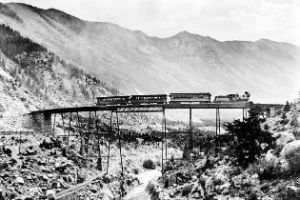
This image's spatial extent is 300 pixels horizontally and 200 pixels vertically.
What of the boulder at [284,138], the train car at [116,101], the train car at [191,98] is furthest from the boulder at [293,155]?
the train car at [116,101]

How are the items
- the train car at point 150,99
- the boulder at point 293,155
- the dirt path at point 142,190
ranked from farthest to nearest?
the train car at point 150,99
the dirt path at point 142,190
the boulder at point 293,155

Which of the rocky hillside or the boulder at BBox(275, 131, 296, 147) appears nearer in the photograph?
the boulder at BBox(275, 131, 296, 147)

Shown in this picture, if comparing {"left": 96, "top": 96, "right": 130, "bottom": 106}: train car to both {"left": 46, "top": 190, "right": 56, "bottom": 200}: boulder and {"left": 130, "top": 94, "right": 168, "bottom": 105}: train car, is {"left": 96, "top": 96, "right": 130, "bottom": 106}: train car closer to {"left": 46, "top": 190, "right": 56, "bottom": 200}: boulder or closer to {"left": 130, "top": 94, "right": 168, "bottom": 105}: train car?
{"left": 130, "top": 94, "right": 168, "bottom": 105}: train car

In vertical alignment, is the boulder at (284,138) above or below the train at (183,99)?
below

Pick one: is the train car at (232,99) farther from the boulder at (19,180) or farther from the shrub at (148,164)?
the shrub at (148,164)

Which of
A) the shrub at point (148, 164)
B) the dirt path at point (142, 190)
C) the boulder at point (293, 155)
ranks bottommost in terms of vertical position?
the dirt path at point (142, 190)

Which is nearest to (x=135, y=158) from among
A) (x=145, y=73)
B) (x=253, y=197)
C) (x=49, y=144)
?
(x=49, y=144)

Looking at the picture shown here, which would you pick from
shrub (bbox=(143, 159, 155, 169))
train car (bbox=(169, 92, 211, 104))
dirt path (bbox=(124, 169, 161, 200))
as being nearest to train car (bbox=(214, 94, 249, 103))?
train car (bbox=(169, 92, 211, 104))
